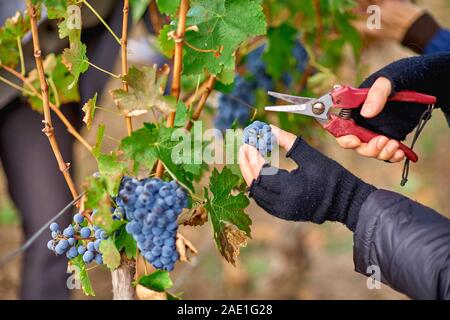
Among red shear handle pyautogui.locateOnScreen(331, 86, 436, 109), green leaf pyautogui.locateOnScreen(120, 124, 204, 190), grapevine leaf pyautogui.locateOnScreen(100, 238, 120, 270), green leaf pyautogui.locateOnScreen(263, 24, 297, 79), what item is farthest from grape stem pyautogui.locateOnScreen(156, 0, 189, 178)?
green leaf pyautogui.locateOnScreen(263, 24, 297, 79)

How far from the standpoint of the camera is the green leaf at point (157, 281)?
0.92 metres

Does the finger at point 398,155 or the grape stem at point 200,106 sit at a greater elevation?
the grape stem at point 200,106

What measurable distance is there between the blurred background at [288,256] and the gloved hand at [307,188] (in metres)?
1.03

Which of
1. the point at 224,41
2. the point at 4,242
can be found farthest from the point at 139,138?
the point at 4,242

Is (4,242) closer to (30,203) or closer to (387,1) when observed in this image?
(30,203)

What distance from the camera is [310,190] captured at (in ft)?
2.95

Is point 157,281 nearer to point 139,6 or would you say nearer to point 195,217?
point 195,217

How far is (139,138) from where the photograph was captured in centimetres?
89

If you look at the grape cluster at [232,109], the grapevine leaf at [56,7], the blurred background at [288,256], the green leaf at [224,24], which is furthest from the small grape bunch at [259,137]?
the blurred background at [288,256]

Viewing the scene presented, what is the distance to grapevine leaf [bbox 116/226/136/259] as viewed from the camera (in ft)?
3.06

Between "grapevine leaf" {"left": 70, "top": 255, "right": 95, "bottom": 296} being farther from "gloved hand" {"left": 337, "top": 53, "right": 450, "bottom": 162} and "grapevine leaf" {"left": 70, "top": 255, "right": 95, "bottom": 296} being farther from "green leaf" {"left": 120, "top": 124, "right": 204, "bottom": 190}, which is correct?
"gloved hand" {"left": 337, "top": 53, "right": 450, "bottom": 162}

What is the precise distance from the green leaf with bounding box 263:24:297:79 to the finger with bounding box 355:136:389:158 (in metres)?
0.60

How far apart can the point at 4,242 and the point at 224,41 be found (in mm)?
2500

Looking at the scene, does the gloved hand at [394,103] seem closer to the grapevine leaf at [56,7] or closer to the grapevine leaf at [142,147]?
the grapevine leaf at [142,147]
